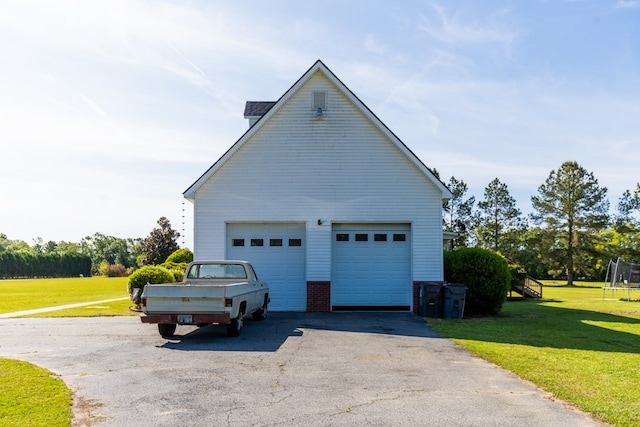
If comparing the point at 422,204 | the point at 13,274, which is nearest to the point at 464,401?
the point at 422,204

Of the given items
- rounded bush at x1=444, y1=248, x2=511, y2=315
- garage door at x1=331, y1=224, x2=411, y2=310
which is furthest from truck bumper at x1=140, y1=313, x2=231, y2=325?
rounded bush at x1=444, y1=248, x2=511, y2=315

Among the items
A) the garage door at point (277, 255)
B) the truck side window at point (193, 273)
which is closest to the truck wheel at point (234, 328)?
the truck side window at point (193, 273)

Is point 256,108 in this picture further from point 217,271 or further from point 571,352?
point 571,352

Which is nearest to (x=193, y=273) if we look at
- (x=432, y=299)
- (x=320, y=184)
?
(x=320, y=184)

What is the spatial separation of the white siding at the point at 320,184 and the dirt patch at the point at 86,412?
11186mm

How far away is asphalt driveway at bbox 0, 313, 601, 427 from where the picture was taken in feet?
20.4

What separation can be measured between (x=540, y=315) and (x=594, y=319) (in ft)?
5.27

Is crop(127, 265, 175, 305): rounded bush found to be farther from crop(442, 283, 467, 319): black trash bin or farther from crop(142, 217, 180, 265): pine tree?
crop(142, 217, 180, 265): pine tree

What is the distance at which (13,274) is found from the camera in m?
92.8

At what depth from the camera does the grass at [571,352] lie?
702 centimetres

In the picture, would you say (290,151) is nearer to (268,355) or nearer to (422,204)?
(422,204)

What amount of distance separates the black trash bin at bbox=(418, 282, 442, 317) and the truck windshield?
574 centimetres

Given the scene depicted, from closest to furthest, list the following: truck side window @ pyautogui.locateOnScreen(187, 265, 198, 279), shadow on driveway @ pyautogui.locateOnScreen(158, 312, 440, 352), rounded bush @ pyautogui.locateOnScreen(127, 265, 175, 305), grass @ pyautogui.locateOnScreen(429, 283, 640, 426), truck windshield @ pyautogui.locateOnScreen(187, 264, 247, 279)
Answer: grass @ pyautogui.locateOnScreen(429, 283, 640, 426) → shadow on driveway @ pyautogui.locateOnScreen(158, 312, 440, 352) → truck windshield @ pyautogui.locateOnScreen(187, 264, 247, 279) → truck side window @ pyautogui.locateOnScreen(187, 265, 198, 279) → rounded bush @ pyautogui.locateOnScreen(127, 265, 175, 305)

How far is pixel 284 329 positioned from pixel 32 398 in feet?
24.0
